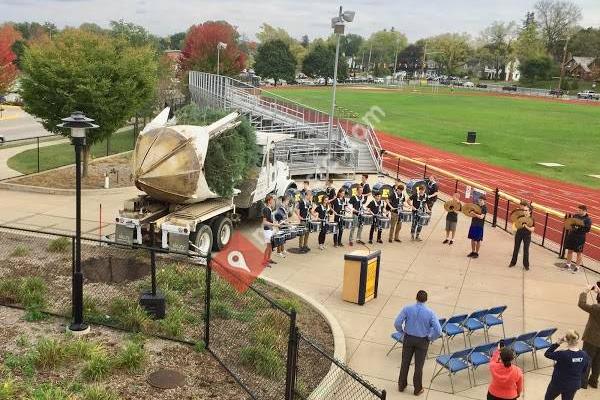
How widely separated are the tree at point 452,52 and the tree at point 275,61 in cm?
5454

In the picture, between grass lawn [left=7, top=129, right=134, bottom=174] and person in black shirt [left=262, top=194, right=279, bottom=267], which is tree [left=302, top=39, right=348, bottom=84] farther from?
person in black shirt [left=262, top=194, right=279, bottom=267]

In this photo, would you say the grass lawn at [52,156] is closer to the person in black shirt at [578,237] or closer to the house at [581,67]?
the person in black shirt at [578,237]

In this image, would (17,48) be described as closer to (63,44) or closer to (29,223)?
(63,44)

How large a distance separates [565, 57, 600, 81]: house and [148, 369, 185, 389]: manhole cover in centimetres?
13919

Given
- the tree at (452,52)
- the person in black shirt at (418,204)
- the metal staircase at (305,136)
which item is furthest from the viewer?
the tree at (452,52)

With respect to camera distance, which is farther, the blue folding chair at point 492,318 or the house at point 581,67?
the house at point 581,67

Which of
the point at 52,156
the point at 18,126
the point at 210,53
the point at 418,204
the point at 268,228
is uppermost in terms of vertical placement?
the point at 210,53

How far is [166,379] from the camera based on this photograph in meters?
9.00

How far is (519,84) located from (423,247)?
126 metres

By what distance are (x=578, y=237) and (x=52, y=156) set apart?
81.8 ft

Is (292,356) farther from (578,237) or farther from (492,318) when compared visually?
(578,237)

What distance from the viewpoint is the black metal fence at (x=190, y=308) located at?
30.8ft

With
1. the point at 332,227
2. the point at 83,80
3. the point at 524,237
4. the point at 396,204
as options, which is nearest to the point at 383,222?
the point at 396,204

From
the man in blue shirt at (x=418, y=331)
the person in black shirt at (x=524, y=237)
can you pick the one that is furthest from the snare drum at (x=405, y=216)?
the man in blue shirt at (x=418, y=331)
